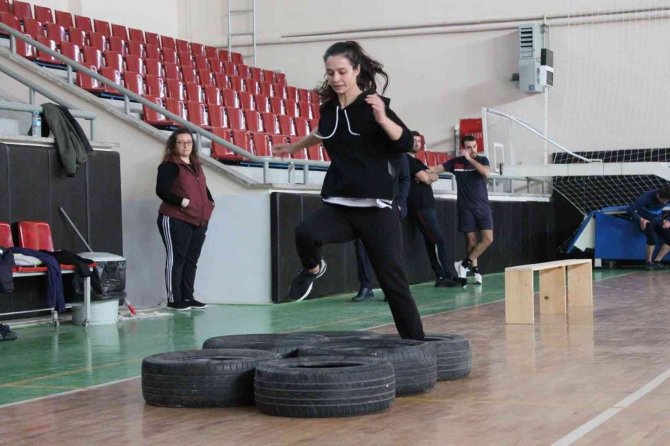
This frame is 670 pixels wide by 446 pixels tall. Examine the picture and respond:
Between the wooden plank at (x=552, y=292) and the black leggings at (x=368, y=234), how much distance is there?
4642 mm

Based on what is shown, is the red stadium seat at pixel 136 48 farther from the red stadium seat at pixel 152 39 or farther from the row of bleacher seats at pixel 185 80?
the red stadium seat at pixel 152 39

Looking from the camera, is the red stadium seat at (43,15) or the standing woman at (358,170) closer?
the standing woman at (358,170)

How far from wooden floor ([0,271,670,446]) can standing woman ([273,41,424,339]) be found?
81 centimetres

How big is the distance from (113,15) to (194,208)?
9.45 meters

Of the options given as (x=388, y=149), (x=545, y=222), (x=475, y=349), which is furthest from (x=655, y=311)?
Answer: (x=545, y=222)

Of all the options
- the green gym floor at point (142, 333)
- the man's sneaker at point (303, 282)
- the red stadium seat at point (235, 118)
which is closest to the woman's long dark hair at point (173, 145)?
the green gym floor at point (142, 333)

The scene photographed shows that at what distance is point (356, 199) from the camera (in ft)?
18.5

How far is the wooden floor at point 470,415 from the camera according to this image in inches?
177

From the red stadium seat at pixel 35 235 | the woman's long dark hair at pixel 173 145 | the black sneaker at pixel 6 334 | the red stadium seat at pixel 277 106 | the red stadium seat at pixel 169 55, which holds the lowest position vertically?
the black sneaker at pixel 6 334

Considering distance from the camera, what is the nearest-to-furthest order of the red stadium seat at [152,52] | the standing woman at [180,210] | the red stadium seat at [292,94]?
the standing woman at [180,210], the red stadium seat at [152,52], the red stadium seat at [292,94]

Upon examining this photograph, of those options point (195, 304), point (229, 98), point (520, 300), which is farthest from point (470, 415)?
point (229, 98)

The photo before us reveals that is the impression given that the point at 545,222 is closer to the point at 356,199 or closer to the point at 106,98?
the point at 106,98

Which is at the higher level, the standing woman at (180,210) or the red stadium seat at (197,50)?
the red stadium seat at (197,50)

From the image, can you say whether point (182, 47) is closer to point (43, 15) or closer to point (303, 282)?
point (43, 15)
